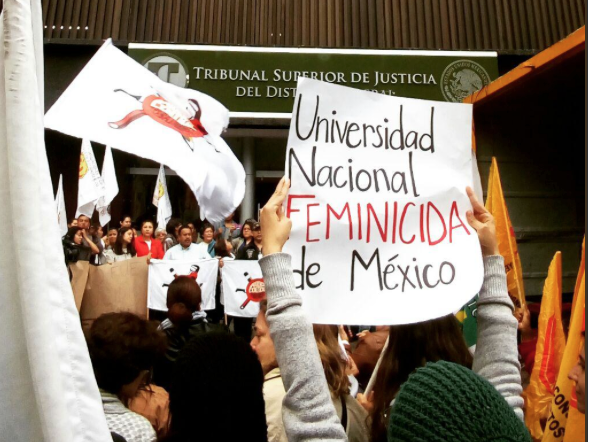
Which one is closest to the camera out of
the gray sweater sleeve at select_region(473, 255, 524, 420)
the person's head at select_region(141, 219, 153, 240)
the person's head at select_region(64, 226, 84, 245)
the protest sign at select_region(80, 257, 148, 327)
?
the gray sweater sleeve at select_region(473, 255, 524, 420)

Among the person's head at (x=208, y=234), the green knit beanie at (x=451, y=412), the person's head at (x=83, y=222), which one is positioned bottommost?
the green knit beanie at (x=451, y=412)

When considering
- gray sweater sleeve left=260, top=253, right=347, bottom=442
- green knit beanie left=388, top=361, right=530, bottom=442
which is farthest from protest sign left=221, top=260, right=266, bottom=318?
green knit beanie left=388, top=361, right=530, bottom=442

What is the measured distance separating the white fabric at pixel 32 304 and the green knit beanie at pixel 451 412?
50cm

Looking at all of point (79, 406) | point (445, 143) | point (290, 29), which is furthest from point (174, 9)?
point (79, 406)

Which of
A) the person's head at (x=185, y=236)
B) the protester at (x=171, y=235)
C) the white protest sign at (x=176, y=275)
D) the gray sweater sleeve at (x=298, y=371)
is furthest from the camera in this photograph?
the protester at (x=171, y=235)

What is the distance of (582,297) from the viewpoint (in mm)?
2266

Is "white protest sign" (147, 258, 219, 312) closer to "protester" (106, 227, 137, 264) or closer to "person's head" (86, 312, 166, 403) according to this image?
"protester" (106, 227, 137, 264)

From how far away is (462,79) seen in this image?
8766 millimetres

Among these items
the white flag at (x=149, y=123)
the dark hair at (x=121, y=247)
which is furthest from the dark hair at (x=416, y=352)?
the dark hair at (x=121, y=247)

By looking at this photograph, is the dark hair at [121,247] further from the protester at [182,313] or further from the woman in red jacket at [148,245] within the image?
the protester at [182,313]

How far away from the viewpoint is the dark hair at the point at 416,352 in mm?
1669

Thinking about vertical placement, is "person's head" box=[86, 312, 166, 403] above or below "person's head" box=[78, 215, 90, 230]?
below

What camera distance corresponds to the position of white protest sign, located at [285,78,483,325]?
1604 mm

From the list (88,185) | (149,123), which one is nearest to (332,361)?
(149,123)
